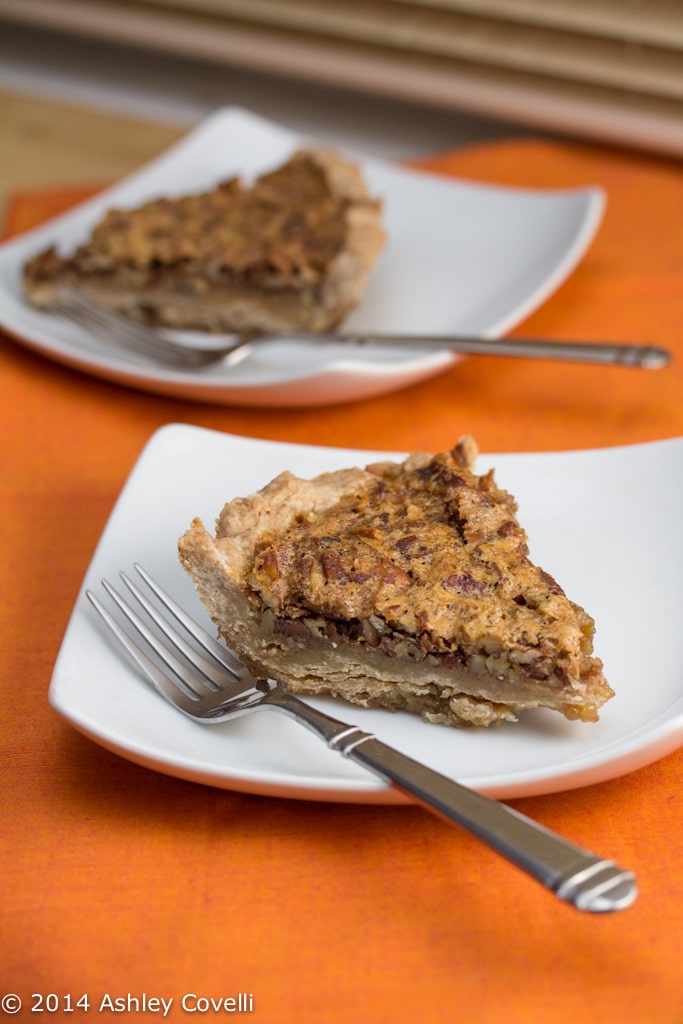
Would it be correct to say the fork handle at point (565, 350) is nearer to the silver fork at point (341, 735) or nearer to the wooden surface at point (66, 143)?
the silver fork at point (341, 735)

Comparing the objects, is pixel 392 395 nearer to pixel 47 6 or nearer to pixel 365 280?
pixel 365 280

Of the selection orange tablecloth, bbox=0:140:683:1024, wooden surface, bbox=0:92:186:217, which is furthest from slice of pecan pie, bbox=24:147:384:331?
orange tablecloth, bbox=0:140:683:1024

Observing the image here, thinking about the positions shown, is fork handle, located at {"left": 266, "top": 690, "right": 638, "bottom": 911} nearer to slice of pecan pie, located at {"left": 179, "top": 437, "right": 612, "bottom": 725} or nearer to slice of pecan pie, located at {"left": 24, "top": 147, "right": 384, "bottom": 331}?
slice of pecan pie, located at {"left": 179, "top": 437, "right": 612, "bottom": 725}

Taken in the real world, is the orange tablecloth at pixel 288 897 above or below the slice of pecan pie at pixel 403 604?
below

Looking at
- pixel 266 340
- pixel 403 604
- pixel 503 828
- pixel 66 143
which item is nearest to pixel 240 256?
pixel 266 340

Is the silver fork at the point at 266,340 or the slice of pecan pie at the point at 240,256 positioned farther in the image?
the slice of pecan pie at the point at 240,256

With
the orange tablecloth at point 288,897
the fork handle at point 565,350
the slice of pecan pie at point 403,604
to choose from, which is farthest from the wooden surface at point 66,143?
the slice of pecan pie at point 403,604
